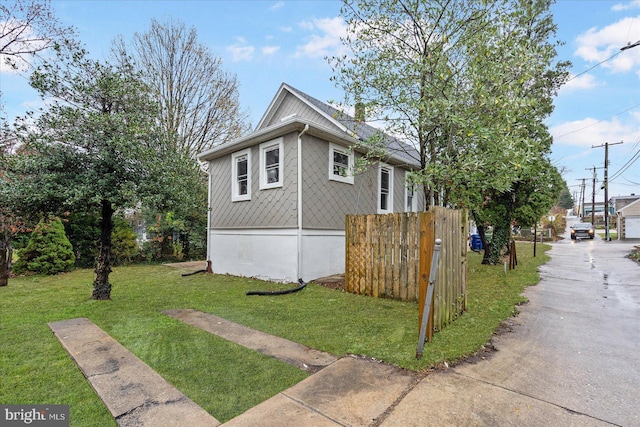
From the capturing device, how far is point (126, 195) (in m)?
4.96

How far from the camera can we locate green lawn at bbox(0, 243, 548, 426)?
2557mm

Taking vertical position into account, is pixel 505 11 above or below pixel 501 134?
above

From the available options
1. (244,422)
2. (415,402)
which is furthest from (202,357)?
(415,402)

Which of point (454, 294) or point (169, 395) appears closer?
point (169, 395)

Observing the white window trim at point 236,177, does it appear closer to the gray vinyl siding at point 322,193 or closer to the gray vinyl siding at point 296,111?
the gray vinyl siding at point 322,193

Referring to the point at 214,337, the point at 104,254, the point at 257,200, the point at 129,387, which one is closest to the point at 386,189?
the point at 257,200

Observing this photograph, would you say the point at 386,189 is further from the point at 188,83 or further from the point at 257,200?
the point at 188,83

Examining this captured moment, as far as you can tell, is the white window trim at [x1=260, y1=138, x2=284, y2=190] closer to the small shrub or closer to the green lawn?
the green lawn

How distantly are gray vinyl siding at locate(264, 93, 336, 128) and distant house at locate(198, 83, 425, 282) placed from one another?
172mm

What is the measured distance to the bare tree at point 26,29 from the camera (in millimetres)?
6656

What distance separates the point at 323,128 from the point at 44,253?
9.36 m

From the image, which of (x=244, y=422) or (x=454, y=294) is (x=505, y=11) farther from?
(x=244, y=422)

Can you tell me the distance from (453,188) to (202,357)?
579cm

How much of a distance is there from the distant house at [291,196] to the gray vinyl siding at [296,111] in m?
0.17
